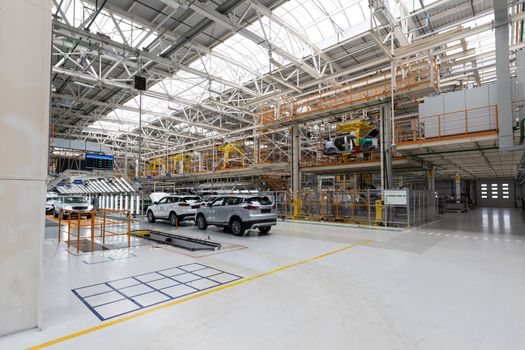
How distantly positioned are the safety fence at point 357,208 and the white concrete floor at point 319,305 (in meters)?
6.27

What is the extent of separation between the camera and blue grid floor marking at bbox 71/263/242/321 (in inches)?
164

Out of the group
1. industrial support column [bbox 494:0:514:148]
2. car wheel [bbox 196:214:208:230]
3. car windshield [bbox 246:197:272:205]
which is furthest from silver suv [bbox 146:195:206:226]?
industrial support column [bbox 494:0:514:148]

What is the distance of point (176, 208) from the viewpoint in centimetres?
1391

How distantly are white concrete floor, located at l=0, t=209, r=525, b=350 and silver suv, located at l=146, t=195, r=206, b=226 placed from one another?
593 centimetres

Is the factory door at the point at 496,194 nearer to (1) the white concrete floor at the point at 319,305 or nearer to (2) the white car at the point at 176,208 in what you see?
(1) the white concrete floor at the point at 319,305

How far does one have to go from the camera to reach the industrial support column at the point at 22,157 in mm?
3180

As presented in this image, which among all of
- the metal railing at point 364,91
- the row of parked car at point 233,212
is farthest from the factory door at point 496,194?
the row of parked car at point 233,212

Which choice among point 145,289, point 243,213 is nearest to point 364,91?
point 243,213

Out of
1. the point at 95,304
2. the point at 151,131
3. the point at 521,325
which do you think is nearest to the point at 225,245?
the point at 95,304

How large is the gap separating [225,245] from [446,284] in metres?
6.03

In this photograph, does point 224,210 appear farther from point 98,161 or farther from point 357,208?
point 357,208

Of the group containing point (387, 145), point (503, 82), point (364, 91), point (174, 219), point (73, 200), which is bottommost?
point (174, 219)

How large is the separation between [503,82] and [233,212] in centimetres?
1164

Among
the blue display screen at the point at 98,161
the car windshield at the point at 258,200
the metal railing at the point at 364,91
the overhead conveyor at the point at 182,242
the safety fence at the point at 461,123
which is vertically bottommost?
the overhead conveyor at the point at 182,242
